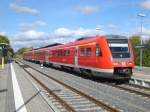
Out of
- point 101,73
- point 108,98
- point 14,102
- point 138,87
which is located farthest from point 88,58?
point 14,102

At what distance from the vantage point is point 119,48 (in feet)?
68.7

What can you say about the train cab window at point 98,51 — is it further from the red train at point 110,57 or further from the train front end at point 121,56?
the train front end at point 121,56

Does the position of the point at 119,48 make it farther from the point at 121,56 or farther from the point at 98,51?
the point at 98,51

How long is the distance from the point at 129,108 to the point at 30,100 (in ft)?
13.7

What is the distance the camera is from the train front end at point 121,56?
20.4 metres

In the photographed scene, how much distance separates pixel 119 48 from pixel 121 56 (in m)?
0.54

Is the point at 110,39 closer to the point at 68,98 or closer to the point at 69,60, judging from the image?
the point at 68,98

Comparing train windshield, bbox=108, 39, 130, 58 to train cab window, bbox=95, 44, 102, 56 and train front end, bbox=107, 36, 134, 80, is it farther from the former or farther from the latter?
train cab window, bbox=95, 44, 102, 56

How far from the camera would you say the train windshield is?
68.0ft

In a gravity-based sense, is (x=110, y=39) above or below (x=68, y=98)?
above

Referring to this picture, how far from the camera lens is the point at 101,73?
2114 cm

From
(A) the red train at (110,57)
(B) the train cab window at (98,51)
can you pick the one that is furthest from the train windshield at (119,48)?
(B) the train cab window at (98,51)

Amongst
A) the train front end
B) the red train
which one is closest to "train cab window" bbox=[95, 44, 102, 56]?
the red train

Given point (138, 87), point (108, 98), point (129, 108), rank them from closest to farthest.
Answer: point (129, 108) < point (108, 98) < point (138, 87)
